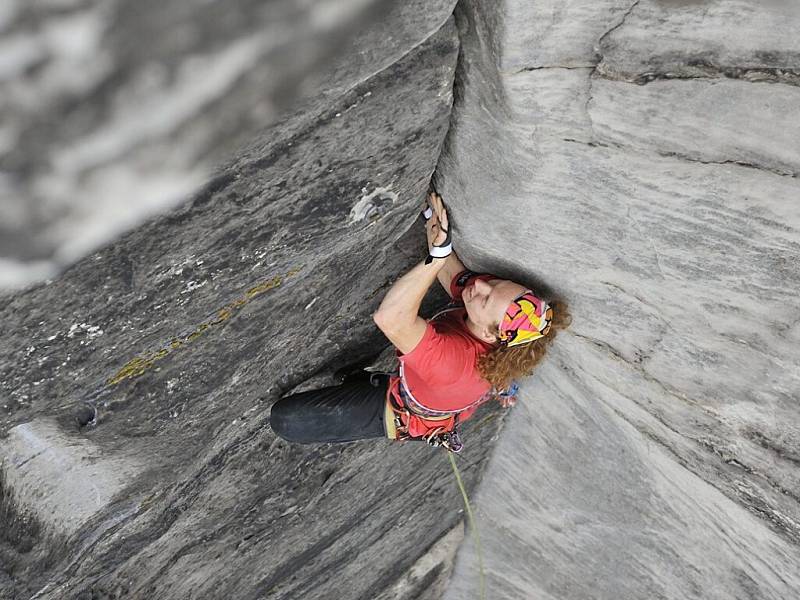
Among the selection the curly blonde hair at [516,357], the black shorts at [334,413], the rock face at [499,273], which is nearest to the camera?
the rock face at [499,273]

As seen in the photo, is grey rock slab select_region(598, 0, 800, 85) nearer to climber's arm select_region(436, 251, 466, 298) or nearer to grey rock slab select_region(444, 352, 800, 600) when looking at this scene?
climber's arm select_region(436, 251, 466, 298)

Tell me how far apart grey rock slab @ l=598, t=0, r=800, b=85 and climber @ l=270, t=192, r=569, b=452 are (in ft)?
3.01

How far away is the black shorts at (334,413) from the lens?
116 inches

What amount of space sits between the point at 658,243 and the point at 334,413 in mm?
1567

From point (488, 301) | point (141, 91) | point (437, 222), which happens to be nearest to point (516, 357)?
point (488, 301)

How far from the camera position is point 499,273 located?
8.90 feet

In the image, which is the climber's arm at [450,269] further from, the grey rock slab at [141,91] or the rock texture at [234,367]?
the grey rock slab at [141,91]

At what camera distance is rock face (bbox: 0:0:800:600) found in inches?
68.7

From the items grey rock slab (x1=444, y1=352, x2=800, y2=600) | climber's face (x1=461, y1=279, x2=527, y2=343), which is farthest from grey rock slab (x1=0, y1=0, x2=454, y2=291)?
grey rock slab (x1=444, y1=352, x2=800, y2=600)

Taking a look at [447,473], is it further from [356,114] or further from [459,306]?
[356,114]

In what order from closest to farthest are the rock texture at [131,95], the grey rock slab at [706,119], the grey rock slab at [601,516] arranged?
1. the rock texture at [131,95]
2. the grey rock slab at [706,119]
3. the grey rock slab at [601,516]

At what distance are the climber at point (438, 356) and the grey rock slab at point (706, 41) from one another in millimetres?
919

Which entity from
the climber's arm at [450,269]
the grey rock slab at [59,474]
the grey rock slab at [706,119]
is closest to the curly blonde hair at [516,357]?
the climber's arm at [450,269]

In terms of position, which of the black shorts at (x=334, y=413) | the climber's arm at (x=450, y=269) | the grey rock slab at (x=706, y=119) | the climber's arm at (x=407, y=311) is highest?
the grey rock slab at (x=706, y=119)
